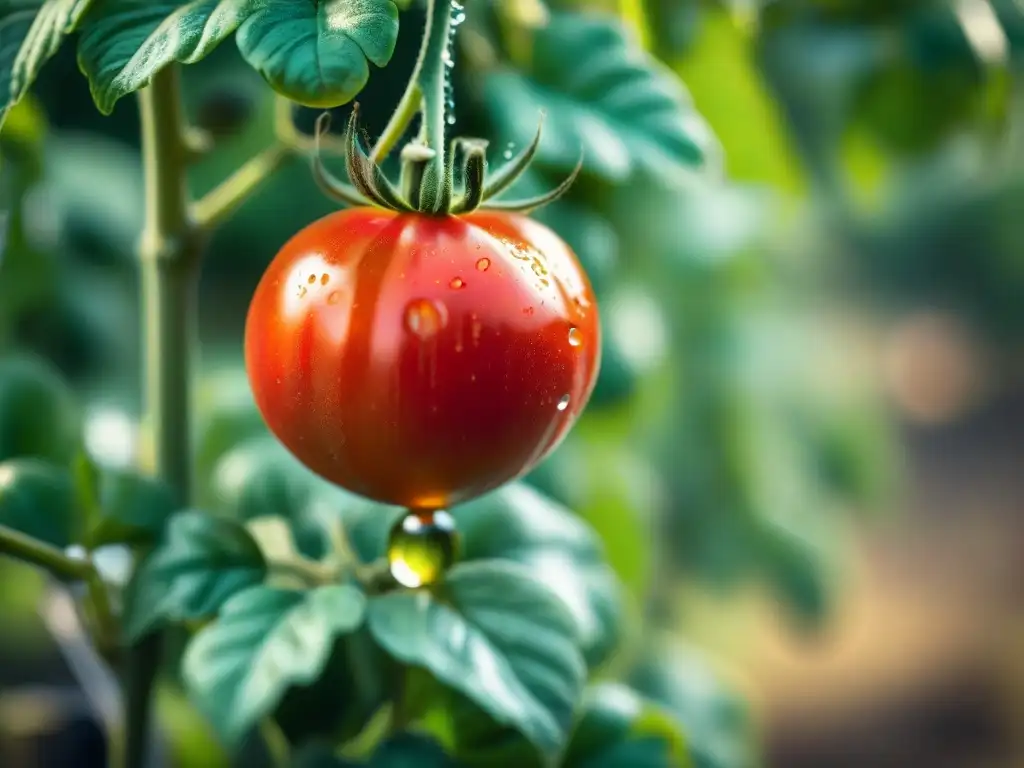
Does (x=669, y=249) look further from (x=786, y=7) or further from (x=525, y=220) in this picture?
(x=525, y=220)

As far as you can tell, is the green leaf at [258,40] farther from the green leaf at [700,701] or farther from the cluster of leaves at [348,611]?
the green leaf at [700,701]

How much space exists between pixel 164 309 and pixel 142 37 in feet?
0.51

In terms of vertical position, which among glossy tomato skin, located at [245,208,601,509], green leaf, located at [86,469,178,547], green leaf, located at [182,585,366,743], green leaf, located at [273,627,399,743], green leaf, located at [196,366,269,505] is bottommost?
green leaf, located at [273,627,399,743]

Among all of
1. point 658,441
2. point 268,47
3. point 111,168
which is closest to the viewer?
point 268,47

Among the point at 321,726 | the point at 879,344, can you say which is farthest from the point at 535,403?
the point at 879,344

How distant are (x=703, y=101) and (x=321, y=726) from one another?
38 cm

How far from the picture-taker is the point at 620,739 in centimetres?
51

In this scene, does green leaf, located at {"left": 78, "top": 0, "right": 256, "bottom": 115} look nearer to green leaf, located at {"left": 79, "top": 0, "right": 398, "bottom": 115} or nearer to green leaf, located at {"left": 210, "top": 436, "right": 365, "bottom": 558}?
green leaf, located at {"left": 79, "top": 0, "right": 398, "bottom": 115}

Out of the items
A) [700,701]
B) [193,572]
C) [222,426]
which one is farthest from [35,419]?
[700,701]

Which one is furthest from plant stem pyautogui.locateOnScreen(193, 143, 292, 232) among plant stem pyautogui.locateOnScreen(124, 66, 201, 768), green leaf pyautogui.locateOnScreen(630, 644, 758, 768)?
green leaf pyautogui.locateOnScreen(630, 644, 758, 768)

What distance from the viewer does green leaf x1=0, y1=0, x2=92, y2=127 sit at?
0.31 meters

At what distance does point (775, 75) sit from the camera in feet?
2.42

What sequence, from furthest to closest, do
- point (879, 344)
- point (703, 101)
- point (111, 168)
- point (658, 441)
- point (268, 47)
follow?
point (879, 344) → point (658, 441) → point (111, 168) → point (703, 101) → point (268, 47)

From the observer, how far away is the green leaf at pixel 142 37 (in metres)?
0.29
